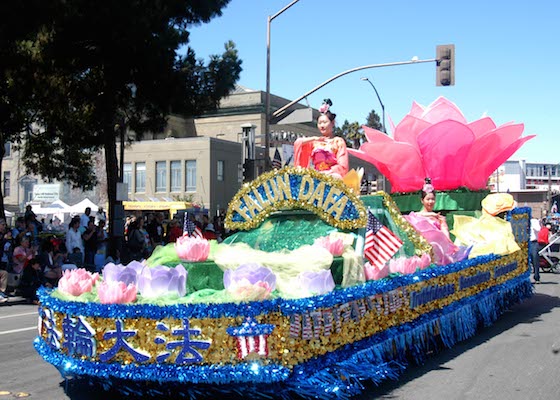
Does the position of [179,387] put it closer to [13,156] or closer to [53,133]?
[53,133]

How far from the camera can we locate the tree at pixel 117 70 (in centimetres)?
1838

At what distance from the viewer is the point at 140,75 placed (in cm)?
2008

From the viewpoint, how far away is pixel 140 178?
46.5 metres

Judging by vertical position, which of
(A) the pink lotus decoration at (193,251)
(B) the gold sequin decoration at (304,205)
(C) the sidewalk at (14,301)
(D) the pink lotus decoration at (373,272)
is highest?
(B) the gold sequin decoration at (304,205)

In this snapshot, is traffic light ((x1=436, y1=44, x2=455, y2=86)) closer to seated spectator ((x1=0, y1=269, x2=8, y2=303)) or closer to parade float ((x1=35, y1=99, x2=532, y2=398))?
parade float ((x1=35, y1=99, x2=532, y2=398))

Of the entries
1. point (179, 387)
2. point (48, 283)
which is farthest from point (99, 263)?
point (179, 387)

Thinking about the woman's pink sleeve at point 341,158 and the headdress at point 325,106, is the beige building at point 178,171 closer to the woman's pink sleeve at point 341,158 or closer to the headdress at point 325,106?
the headdress at point 325,106

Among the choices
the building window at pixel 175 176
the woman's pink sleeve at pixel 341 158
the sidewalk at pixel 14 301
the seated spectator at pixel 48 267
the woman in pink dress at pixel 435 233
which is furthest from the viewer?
the building window at pixel 175 176

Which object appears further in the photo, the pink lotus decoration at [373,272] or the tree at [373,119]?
the tree at [373,119]

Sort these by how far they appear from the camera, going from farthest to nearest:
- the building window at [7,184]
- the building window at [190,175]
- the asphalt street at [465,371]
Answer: the building window at [7,184] < the building window at [190,175] < the asphalt street at [465,371]

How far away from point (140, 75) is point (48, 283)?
864 cm

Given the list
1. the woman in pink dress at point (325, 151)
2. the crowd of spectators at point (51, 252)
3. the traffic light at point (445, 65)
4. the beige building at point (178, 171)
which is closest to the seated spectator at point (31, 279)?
the crowd of spectators at point (51, 252)

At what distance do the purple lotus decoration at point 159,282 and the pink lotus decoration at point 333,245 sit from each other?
4.53 ft

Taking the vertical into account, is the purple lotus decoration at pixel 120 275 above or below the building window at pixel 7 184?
below
